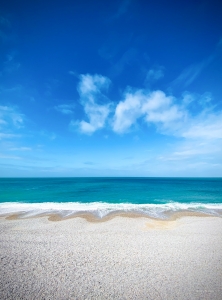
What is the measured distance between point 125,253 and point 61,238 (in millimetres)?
5585

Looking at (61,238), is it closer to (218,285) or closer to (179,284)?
(179,284)

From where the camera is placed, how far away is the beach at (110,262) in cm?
641

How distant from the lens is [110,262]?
8.45m

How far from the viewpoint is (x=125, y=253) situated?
31.1 ft

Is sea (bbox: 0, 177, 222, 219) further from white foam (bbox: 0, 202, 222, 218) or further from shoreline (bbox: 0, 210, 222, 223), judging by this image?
shoreline (bbox: 0, 210, 222, 223)

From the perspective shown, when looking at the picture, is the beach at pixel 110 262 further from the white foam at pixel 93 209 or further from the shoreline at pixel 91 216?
the white foam at pixel 93 209

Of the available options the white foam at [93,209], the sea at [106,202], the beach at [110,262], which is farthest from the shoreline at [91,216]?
the beach at [110,262]

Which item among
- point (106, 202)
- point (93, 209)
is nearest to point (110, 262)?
point (93, 209)

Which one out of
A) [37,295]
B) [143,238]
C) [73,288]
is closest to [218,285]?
[143,238]

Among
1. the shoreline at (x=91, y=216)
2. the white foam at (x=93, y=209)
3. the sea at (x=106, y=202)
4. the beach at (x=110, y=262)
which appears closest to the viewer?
the beach at (x=110, y=262)

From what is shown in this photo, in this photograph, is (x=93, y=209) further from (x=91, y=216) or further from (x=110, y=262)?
(x=110, y=262)

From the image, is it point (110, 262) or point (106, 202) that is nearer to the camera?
point (110, 262)

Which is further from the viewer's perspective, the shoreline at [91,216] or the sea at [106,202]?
the sea at [106,202]

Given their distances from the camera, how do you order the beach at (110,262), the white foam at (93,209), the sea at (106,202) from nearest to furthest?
the beach at (110,262)
the white foam at (93,209)
the sea at (106,202)
